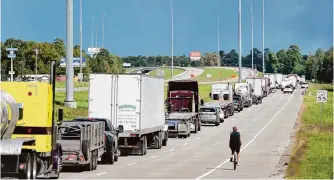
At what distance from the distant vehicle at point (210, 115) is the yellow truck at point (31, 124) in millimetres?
45771

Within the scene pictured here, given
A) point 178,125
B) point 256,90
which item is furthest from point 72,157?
point 256,90

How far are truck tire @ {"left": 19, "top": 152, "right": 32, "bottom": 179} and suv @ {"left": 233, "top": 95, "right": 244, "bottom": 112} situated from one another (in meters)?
69.2

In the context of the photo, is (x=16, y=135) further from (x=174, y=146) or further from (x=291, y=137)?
(x=291, y=137)

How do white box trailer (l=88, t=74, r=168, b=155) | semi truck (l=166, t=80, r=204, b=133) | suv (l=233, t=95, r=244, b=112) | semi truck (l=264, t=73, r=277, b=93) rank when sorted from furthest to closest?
semi truck (l=264, t=73, r=277, b=93) < suv (l=233, t=95, r=244, b=112) < semi truck (l=166, t=80, r=204, b=133) < white box trailer (l=88, t=74, r=168, b=155)

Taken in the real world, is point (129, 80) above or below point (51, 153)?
above

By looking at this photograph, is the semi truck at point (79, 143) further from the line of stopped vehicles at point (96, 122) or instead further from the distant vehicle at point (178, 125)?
the distant vehicle at point (178, 125)

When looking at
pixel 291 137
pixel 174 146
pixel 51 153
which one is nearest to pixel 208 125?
pixel 291 137

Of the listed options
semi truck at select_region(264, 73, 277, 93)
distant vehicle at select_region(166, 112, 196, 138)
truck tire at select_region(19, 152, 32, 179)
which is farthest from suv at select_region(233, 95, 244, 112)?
truck tire at select_region(19, 152, 32, 179)

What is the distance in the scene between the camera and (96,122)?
32.3 meters

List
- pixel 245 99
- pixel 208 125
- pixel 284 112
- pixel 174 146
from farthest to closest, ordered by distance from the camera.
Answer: pixel 245 99 → pixel 284 112 → pixel 208 125 → pixel 174 146

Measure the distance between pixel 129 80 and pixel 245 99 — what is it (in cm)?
6283

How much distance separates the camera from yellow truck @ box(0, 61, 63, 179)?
22703 millimetres

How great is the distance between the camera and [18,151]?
22.0 m

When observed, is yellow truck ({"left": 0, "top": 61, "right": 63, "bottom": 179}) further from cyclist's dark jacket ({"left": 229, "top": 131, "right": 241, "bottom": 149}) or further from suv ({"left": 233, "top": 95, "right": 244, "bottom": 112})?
suv ({"left": 233, "top": 95, "right": 244, "bottom": 112})
